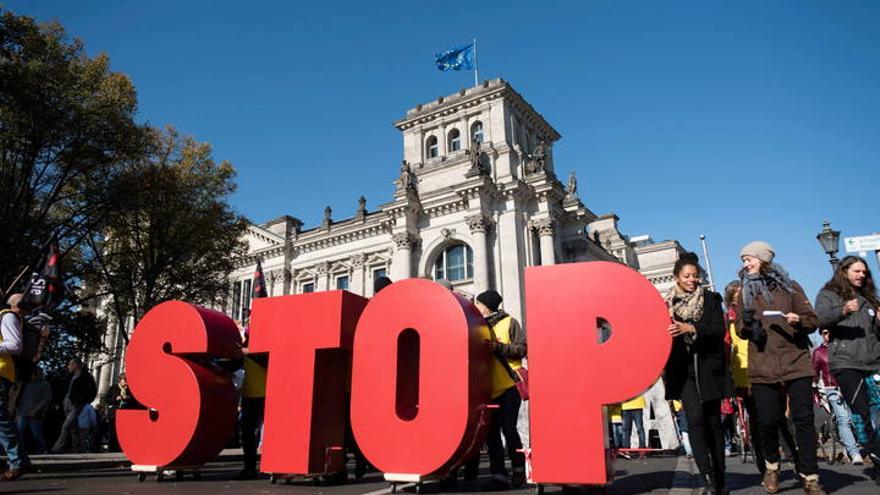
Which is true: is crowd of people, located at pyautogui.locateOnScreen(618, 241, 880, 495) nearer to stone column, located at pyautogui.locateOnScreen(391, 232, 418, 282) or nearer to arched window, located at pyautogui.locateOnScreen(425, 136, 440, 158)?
stone column, located at pyautogui.locateOnScreen(391, 232, 418, 282)

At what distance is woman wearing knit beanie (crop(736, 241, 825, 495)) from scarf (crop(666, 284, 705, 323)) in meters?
0.58

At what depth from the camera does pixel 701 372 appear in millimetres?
5328

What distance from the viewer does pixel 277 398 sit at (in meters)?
6.77

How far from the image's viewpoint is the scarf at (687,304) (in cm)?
530

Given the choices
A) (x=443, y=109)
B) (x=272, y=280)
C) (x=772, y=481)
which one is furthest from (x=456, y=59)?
(x=772, y=481)

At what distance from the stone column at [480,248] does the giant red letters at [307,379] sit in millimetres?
23927

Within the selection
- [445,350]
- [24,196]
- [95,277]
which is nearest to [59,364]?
[95,277]

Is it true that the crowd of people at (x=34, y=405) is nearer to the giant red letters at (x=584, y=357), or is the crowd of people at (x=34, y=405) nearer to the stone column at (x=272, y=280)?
the giant red letters at (x=584, y=357)

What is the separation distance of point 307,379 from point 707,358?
14.2ft

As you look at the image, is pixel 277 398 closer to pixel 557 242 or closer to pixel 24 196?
pixel 24 196

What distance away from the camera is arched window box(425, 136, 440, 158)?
38.4 meters

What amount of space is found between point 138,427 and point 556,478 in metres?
5.36

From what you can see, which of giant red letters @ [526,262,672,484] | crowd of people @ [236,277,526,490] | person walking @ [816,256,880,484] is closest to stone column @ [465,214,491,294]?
crowd of people @ [236,277,526,490]

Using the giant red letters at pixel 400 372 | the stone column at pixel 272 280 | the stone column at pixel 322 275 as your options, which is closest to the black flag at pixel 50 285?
the giant red letters at pixel 400 372
